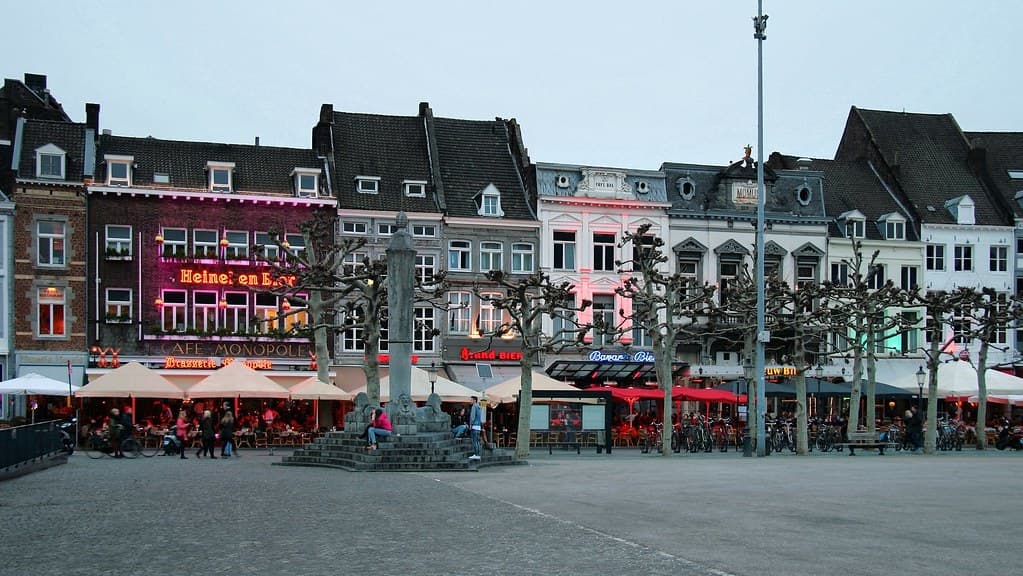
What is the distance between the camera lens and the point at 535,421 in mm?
42188

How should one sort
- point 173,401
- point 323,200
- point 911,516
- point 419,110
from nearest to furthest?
point 911,516, point 173,401, point 323,200, point 419,110

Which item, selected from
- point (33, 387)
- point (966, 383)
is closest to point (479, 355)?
point (966, 383)

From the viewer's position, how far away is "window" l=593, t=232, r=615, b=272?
60.2 metres

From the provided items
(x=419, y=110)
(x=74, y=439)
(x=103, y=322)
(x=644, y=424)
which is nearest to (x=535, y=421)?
(x=644, y=424)

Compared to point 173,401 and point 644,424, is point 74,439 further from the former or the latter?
point 644,424

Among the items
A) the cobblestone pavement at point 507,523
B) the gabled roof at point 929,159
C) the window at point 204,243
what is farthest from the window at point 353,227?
the gabled roof at point 929,159

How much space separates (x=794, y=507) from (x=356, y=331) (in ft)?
126

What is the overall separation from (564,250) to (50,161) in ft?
77.5

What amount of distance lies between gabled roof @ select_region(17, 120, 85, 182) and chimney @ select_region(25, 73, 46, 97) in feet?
52.1

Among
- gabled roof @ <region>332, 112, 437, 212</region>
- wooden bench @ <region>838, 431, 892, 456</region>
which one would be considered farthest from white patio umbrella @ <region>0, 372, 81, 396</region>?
wooden bench @ <region>838, 431, 892, 456</region>

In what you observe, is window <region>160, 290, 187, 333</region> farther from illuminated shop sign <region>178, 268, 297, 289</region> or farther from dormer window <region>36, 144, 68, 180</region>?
dormer window <region>36, 144, 68, 180</region>

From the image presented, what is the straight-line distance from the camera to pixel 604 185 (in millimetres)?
60406

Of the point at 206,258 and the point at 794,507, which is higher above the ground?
the point at 206,258

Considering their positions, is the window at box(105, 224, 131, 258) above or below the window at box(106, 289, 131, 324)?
above
